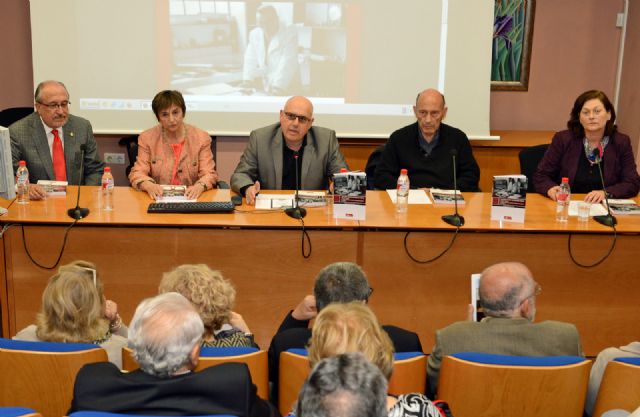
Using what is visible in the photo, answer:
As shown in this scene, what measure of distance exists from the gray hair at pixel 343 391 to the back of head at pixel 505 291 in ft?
3.26

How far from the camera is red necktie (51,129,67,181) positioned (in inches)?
174

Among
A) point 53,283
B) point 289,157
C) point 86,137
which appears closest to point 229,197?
point 289,157

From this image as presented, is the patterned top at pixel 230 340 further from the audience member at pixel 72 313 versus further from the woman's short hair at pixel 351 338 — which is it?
the woman's short hair at pixel 351 338

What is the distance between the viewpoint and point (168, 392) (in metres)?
1.73

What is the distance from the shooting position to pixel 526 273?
2367 millimetres

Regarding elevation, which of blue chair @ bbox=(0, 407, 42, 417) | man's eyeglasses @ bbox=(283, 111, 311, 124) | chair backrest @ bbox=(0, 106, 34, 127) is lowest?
blue chair @ bbox=(0, 407, 42, 417)

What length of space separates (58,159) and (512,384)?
3.28m

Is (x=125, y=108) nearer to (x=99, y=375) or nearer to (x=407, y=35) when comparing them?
(x=407, y=35)

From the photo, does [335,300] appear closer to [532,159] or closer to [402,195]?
[402,195]

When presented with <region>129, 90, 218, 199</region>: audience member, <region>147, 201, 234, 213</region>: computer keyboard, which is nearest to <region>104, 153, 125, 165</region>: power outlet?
<region>129, 90, 218, 199</region>: audience member

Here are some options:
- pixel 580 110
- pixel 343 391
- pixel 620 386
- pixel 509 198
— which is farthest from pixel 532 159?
pixel 343 391

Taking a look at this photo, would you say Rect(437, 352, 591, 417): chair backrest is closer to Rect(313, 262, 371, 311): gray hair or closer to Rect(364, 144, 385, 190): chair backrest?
Rect(313, 262, 371, 311): gray hair

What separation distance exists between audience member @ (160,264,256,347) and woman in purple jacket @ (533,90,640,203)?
232cm

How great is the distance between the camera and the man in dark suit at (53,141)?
4258 millimetres
